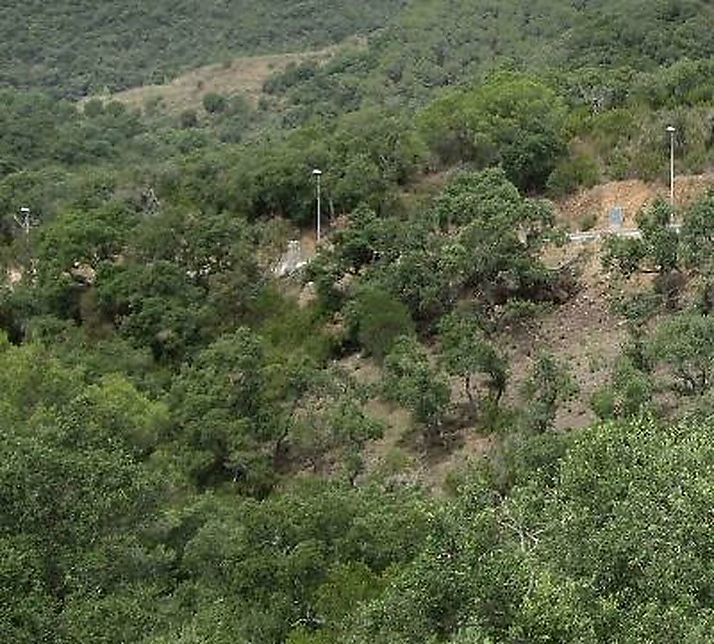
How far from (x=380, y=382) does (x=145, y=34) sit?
9815 cm

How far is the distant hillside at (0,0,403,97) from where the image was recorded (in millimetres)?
108188

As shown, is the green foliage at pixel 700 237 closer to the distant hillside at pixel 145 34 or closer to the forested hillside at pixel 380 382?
the forested hillside at pixel 380 382

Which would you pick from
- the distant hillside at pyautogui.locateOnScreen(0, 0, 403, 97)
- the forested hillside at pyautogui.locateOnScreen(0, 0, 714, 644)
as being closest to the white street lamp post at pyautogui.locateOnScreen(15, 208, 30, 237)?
the forested hillside at pyautogui.locateOnScreen(0, 0, 714, 644)

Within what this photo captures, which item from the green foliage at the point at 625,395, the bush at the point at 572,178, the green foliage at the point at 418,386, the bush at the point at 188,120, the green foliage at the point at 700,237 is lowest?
the bush at the point at 188,120

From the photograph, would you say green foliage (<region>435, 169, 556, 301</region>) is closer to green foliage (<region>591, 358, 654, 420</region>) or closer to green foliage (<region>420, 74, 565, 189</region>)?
green foliage (<region>420, 74, 565, 189</region>)

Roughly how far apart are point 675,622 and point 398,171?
24.5 meters

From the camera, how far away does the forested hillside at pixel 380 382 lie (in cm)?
1201

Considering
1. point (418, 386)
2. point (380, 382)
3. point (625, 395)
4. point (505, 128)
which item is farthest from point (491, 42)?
point (625, 395)

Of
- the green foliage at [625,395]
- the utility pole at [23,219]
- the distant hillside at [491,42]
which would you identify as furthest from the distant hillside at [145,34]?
the green foliage at [625,395]

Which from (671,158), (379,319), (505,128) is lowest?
(379,319)

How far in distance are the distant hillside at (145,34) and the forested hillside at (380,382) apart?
68.6m

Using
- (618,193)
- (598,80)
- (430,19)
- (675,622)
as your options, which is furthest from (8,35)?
(675,622)

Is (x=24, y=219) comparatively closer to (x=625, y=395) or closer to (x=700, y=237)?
(x=700, y=237)

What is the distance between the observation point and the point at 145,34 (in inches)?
4584
